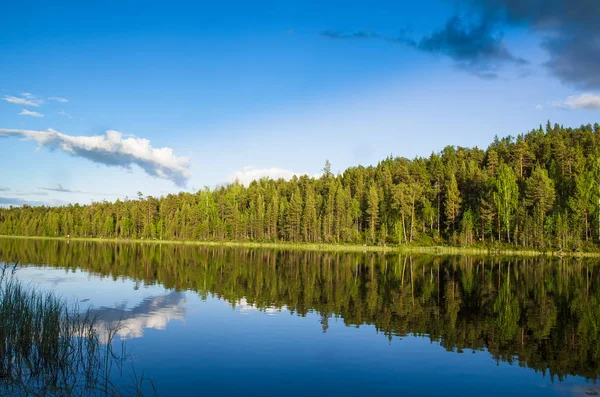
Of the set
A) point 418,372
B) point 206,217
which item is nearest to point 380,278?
point 418,372

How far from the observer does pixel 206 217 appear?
142125 millimetres

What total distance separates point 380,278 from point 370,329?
20.0 m

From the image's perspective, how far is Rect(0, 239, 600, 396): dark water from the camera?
14539 millimetres

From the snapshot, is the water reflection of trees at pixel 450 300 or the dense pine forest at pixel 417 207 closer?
the water reflection of trees at pixel 450 300

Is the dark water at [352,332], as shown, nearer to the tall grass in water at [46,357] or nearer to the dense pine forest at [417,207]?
the tall grass in water at [46,357]

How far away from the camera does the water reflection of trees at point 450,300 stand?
1934 cm

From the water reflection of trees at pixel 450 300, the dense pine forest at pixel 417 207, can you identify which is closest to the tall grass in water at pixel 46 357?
the water reflection of trees at pixel 450 300

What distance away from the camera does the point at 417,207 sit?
113062mm

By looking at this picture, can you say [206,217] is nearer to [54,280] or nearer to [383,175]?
[383,175]

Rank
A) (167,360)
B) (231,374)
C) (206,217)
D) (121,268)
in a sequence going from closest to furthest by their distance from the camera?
(231,374) < (167,360) < (121,268) < (206,217)

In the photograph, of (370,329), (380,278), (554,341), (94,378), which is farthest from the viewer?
(380,278)

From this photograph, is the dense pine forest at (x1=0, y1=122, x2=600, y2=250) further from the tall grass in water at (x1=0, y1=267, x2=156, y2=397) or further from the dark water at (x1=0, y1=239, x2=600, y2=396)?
the tall grass in water at (x1=0, y1=267, x2=156, y2=397)

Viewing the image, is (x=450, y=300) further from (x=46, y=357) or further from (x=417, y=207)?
(x=417, y=207)

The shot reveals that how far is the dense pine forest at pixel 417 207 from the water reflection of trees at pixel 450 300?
1470 inches
